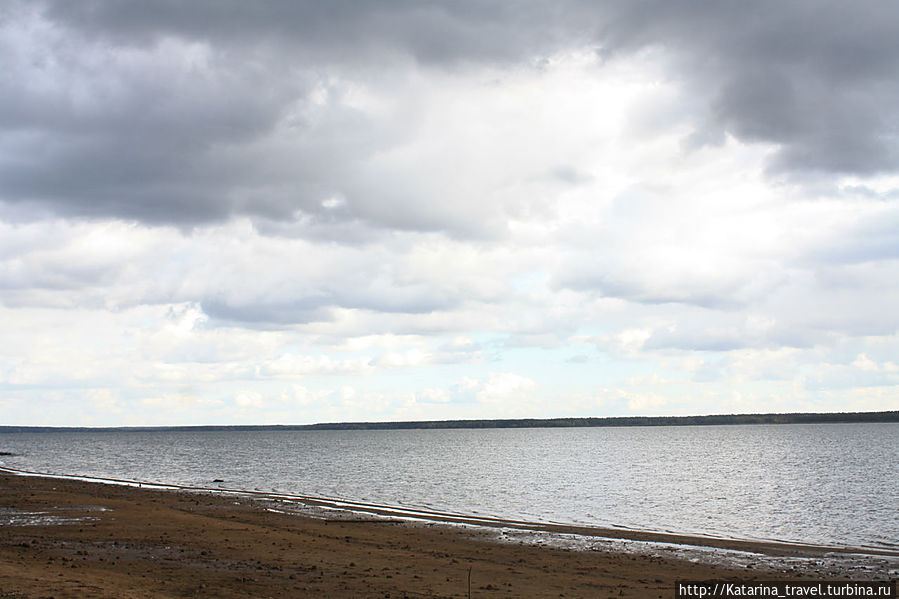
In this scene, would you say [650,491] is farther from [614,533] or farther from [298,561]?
[298,561]

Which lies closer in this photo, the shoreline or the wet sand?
the wet sand

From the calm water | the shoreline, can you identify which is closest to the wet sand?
the shoreline

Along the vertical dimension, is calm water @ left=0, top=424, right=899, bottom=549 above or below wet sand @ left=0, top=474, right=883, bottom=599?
below

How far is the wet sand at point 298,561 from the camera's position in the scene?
21.4 metres

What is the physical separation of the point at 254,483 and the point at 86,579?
58810 mm

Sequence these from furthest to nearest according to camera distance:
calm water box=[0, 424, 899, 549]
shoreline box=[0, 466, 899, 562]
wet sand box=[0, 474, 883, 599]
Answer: calm water box=[0, 424, 899, 549] → shoreline box=[0, 466, 899, 562] → wet sand box=[0, 474, 883, 599]

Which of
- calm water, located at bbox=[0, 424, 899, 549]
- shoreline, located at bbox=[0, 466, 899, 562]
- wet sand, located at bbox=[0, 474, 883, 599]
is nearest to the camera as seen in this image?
wet sand, located at bbox=[0, 474, 883, 599]

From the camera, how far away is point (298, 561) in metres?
26.2

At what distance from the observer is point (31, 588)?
18250 millimetres

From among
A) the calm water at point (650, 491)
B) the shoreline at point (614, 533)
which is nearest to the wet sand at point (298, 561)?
the shoreline at point (614, 533)

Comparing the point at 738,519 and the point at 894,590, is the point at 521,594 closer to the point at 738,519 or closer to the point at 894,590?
the point at 894,590

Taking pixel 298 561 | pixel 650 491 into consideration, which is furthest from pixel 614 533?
pixel 650 491

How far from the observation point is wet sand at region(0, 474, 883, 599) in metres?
21.4

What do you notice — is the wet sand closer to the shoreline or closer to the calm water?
the shoreline
